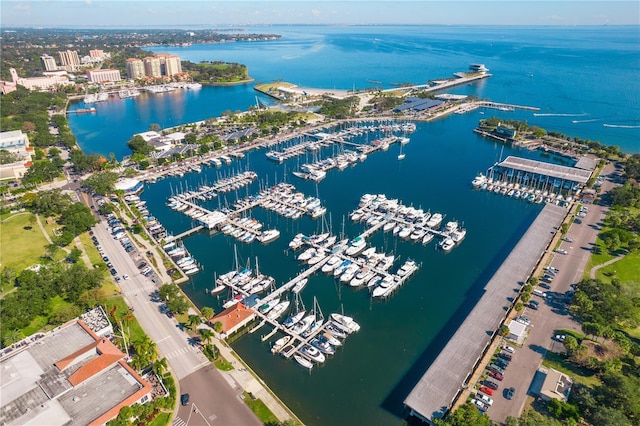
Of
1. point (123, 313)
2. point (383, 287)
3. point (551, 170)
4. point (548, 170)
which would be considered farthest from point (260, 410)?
point (551, 170)

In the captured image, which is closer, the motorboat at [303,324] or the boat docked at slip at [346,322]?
the motorboat at [303,324]

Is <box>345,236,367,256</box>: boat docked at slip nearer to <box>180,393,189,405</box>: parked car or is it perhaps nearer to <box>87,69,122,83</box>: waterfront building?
<box>180,393,189,405</box>: parked car

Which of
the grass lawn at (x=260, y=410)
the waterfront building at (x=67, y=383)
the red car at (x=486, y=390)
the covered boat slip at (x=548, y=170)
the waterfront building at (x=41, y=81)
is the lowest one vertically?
the grass lawn at (x=260, y=410)

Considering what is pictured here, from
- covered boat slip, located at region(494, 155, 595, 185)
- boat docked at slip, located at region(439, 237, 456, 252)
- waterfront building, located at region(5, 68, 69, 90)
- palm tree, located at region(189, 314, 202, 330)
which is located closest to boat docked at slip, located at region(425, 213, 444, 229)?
boat docked at slip, located at region(439, 237, 456, 252)

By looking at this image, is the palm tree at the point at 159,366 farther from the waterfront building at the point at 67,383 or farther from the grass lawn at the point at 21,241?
the grass lawn at the point at 21,241

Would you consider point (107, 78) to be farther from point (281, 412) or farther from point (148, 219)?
point (281, 412)

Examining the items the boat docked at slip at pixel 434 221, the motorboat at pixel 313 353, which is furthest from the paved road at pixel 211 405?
the boat docked at slip at pixel 434 221
